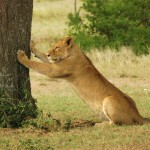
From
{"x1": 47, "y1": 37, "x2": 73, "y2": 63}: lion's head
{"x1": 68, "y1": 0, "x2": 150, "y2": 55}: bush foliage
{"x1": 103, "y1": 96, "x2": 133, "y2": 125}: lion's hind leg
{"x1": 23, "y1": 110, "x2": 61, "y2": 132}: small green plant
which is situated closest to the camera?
{"x1": 23, "y1": 110, "x2": 61, "y2": 132}: small green plant

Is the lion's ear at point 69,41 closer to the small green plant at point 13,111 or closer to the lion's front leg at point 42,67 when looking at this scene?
the lion's front leg at point 42,67

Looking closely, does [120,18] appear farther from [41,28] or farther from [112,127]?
[112,127]

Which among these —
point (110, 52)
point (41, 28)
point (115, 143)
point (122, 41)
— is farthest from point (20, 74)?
point (41, 28)

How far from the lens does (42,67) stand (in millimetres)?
9062

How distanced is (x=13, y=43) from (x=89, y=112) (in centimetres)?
255

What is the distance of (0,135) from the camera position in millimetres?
8359

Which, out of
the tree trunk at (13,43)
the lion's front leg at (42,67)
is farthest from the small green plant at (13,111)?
the lion's front leg at (42,67)

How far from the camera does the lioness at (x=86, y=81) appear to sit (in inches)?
353

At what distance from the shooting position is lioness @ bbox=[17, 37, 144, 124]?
898cm

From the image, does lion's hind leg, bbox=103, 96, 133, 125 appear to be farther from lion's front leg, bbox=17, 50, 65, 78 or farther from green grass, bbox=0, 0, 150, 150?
lion's front leg, bbox=17, 50, 65, 78

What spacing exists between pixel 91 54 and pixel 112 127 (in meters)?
10.6

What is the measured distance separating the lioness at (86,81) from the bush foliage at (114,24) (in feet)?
36.5

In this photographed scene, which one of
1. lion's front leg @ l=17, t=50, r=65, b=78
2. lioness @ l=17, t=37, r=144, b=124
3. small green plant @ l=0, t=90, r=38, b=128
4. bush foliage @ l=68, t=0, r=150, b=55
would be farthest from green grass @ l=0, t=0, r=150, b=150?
bush foliage @ l=68, t=0, r=150, b=55

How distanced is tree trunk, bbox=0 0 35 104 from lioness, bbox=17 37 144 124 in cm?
15
